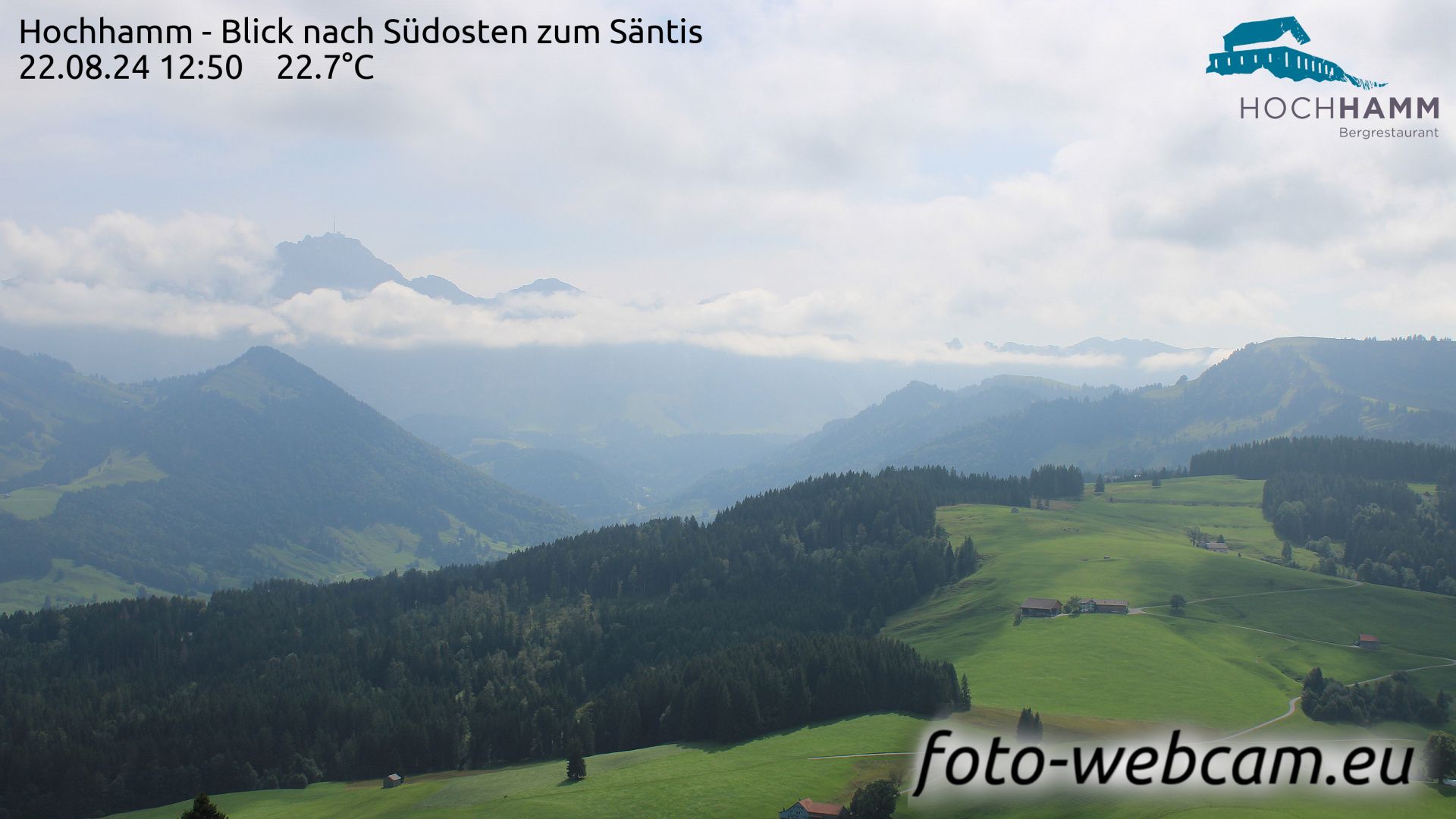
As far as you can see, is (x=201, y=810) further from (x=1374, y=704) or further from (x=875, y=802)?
(x=1374, y=704)

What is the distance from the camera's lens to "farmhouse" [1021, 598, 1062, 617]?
190 metres

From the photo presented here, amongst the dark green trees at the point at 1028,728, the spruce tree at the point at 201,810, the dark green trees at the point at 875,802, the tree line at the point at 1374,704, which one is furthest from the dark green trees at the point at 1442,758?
the spruce tree at the point at 201,810

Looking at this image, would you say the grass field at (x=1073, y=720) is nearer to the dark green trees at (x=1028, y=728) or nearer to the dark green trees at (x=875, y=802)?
the dark green trees at (x=875, y=802)

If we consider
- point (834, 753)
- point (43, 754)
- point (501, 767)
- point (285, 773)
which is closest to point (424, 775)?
point (501, 767)

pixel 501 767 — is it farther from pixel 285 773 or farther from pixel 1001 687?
pixel 1001 687

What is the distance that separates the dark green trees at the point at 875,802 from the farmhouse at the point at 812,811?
1373 millimetres

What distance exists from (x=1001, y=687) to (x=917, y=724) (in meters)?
21.4

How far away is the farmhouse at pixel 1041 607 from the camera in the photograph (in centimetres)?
19038

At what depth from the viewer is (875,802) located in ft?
327

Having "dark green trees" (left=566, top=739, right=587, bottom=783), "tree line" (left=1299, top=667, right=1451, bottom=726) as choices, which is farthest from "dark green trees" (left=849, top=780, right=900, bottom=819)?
"tree line" (left=1299, top=667, right=1451, bottom=726)

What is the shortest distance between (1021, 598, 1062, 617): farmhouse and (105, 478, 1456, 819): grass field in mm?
3549

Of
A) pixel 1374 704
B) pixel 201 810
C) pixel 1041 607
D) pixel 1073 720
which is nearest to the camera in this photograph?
pixel 201 810

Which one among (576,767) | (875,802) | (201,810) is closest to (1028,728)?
(875,802)

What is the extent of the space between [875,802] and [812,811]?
6.40 metres
